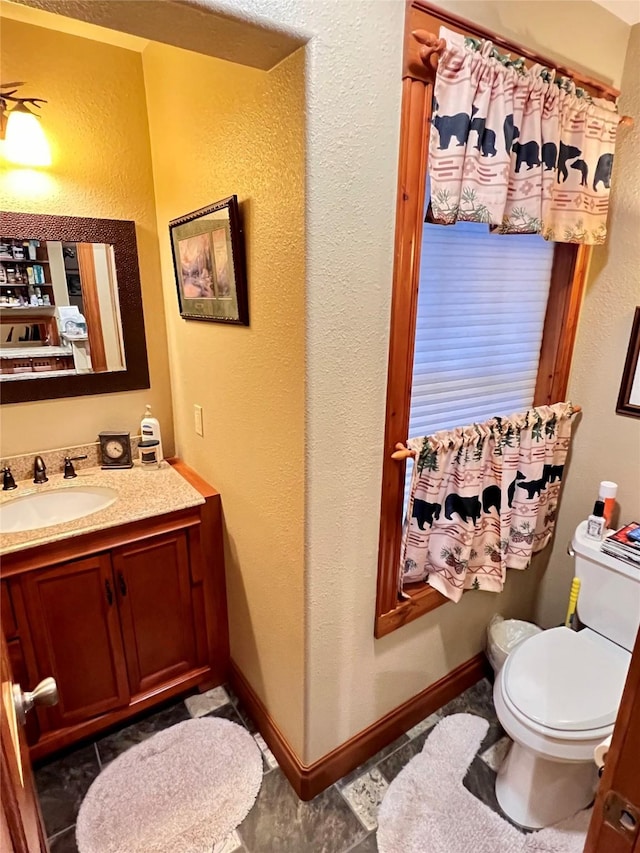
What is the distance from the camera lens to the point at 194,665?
198cm

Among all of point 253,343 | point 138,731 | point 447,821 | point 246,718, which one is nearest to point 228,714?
point 246,718

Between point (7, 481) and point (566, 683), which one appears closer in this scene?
point (566, 683)

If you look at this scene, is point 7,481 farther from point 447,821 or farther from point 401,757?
point 447,821

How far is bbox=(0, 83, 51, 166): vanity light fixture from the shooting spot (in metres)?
1.63

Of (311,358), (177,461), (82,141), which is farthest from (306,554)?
(82,141)

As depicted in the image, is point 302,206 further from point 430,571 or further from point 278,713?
point 278,713

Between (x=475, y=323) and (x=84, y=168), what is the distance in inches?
63.0

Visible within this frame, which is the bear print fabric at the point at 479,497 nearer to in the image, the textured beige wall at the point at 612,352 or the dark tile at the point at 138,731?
the textured beige wall at the point at 612,352

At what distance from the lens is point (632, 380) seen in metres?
1.79

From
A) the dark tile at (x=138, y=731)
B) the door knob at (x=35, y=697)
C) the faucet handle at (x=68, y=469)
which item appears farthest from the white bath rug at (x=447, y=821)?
the faucet handle at (x=68, y=469)

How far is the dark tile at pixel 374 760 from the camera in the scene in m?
1.68

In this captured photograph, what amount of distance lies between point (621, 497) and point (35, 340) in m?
2.39

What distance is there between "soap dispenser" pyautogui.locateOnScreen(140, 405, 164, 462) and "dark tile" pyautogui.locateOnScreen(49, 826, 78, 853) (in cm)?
131

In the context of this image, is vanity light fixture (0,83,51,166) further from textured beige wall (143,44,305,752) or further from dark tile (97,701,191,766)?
dark tile (97,701,191,766)
